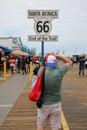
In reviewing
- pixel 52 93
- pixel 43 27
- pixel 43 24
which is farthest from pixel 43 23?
pixel 52 93

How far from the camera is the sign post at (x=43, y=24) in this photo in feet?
41.2

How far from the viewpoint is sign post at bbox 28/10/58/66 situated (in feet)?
41.2

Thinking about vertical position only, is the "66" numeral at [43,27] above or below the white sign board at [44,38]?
above

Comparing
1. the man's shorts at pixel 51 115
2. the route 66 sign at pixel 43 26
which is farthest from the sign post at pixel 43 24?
the man's shorts at pixel 51 115

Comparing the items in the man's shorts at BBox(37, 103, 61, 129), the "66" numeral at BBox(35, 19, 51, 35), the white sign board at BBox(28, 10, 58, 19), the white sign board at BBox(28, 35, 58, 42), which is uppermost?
the white sign board at BBox(28, 10, 58, 19)

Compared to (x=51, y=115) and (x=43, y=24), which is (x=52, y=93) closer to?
(x=51, y=115)

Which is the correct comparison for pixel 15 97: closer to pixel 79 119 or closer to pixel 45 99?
pixel 79 119

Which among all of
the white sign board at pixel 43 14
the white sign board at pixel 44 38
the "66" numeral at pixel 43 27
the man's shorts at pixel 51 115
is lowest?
the man's shorts at pixel 51 115

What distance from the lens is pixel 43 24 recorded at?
12.6 metres

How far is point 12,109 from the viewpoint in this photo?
13.5m

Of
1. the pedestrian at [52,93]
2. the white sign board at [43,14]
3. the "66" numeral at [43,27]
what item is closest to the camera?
the pedestrian at [52,93]

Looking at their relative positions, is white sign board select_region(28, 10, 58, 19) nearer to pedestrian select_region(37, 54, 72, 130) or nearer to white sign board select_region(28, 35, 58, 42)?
white sign board select_region(28, 35, 58, 42)

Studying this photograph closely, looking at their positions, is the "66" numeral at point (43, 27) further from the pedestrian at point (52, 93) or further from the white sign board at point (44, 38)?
the pedestrian at point (52, 93)

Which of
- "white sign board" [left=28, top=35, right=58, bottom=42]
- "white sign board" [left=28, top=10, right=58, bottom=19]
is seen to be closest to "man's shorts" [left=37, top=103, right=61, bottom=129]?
"white sign board" [left=28, top=35, right=58, bottom=42]
